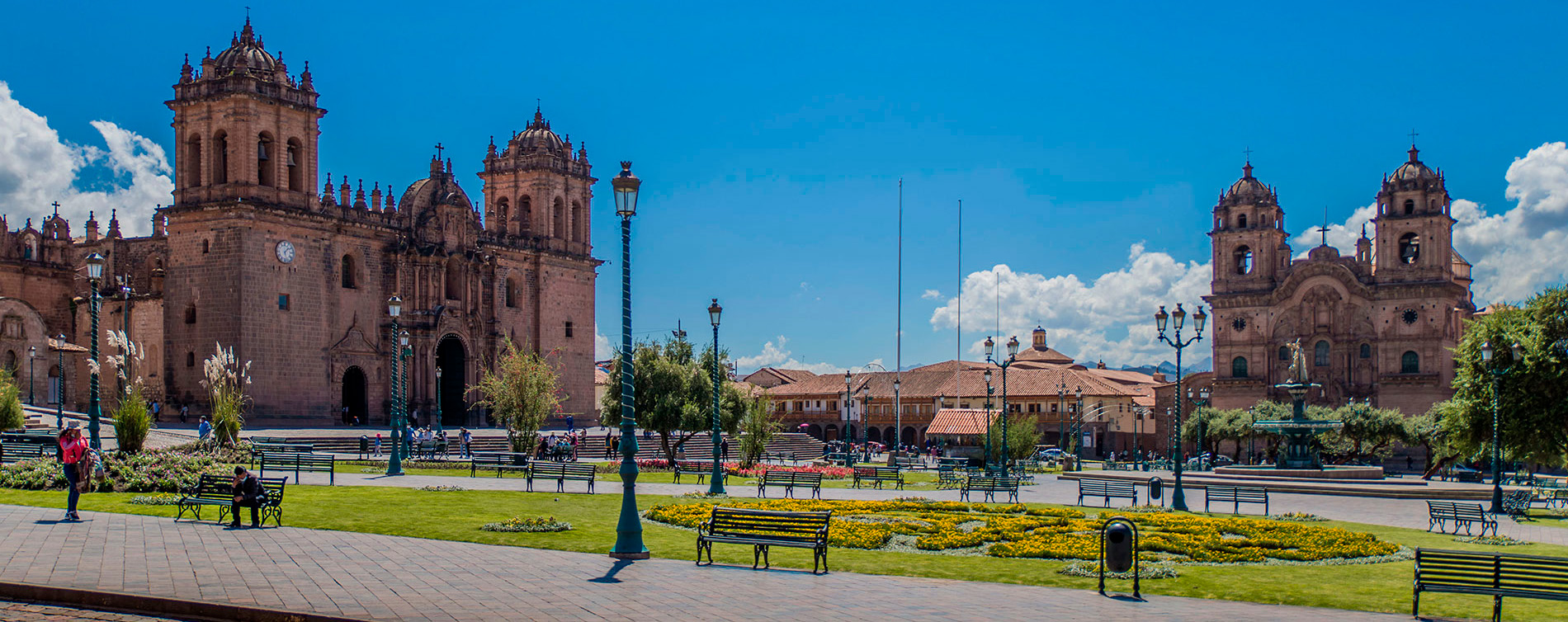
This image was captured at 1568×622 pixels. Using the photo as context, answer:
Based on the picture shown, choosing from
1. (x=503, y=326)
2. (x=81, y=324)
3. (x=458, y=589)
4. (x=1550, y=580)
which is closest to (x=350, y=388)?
(x=503, y=326)

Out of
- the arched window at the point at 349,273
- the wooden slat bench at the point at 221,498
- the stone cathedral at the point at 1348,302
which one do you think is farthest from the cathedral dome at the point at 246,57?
the stone cathedral at the point at 1348,302

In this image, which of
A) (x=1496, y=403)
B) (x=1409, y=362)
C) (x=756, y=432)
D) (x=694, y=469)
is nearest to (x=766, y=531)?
(x=1496, y=403)

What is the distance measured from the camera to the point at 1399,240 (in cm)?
8069

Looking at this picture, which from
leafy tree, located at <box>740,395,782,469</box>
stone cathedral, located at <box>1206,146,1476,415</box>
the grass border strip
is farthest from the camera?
stone cathedral, located at <box>1206,146,1476,415</box>

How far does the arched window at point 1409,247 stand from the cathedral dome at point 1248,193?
8.70m

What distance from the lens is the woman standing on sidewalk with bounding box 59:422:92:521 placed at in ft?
58.7

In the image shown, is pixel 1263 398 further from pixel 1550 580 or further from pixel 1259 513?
pixel 1550 580

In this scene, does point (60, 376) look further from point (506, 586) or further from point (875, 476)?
point (506, 586)

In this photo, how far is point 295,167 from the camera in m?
55.8

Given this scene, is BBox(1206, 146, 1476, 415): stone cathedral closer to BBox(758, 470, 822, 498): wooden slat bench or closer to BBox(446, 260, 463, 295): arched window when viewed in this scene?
BBox(446, 260, 463, 295): arched window

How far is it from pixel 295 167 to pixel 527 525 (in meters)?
42.6

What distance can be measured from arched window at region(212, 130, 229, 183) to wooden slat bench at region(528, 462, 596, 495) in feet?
102

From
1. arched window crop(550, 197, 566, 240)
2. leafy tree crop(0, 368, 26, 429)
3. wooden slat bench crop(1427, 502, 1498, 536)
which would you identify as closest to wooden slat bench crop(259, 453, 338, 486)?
leafy tree crop(0, 368, 26, 429)

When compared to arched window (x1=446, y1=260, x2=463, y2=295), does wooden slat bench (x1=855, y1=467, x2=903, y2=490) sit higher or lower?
lower
